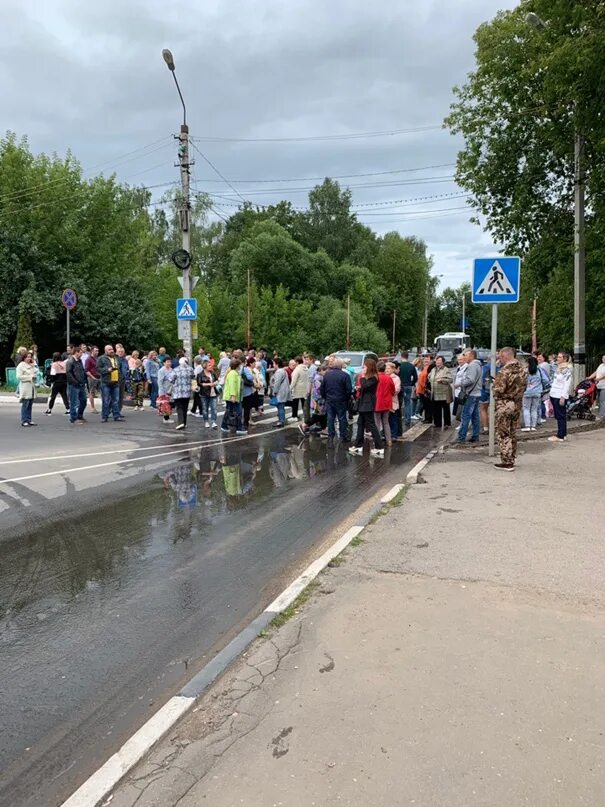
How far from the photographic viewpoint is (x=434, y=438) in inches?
561

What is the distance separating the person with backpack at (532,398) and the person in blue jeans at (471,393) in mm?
1955

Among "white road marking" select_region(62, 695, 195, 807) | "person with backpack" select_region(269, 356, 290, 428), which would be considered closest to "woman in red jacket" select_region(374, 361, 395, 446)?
"person with backpack" select_region(269, 356, 290, 428)

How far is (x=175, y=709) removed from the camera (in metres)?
3.42

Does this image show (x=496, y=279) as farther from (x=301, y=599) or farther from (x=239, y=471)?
(x=301, y=599)

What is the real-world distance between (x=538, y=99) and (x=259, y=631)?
22.5m

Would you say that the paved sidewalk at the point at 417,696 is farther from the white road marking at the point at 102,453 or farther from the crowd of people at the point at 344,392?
the white road marking at the point at 102,453

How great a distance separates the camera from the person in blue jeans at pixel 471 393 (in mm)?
12945

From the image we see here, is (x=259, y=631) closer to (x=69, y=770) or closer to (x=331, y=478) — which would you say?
(x=69, y=770)

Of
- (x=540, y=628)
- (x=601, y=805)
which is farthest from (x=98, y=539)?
(x=601, y=805)

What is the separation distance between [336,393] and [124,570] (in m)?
8.16

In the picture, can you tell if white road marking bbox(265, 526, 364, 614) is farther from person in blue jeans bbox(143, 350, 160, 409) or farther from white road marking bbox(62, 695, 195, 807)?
person in blue jeans bbox(143, 350, 160, 409)

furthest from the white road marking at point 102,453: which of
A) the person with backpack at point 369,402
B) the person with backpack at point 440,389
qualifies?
the person with backpack at point 440,389

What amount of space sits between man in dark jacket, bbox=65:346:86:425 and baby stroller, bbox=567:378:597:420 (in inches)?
477

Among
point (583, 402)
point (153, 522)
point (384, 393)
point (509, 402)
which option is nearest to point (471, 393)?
point (384, 393)
